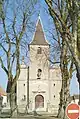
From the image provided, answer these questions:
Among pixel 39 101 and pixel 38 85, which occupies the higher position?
pixel 38 85

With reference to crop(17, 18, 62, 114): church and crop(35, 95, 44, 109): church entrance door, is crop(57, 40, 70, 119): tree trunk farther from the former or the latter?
crop(35, 95, 44, 109): church entrance door

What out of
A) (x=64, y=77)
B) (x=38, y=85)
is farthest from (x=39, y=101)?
(x=64, y=77)

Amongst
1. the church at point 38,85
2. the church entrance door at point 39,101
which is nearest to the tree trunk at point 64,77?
the church at point 38,85

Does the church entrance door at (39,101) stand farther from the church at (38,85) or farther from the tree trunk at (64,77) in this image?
the tree trunk at (64,77)

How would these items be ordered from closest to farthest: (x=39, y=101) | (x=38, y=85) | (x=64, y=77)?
(x=64, y=77)
(x=39, y=101)
(x=38, y=85)

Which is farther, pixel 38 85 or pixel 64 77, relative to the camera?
pixel 38 85

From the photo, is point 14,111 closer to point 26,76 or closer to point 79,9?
point 79,9

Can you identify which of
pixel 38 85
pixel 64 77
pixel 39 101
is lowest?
pixel 39 101

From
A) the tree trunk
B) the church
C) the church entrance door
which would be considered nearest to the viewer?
the tree trunk

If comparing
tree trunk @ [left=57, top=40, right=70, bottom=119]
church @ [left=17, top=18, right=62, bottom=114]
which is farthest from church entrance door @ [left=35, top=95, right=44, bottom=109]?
tree trunk @ [left=57, top=40, right=70, bottom=119]

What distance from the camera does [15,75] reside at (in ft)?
120

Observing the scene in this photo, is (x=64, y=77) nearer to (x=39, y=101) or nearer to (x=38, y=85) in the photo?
(x=38, y=85)

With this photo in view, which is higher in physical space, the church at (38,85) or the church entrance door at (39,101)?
the church at (38,85)

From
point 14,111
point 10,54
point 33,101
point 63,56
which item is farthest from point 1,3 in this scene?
point 33,101
